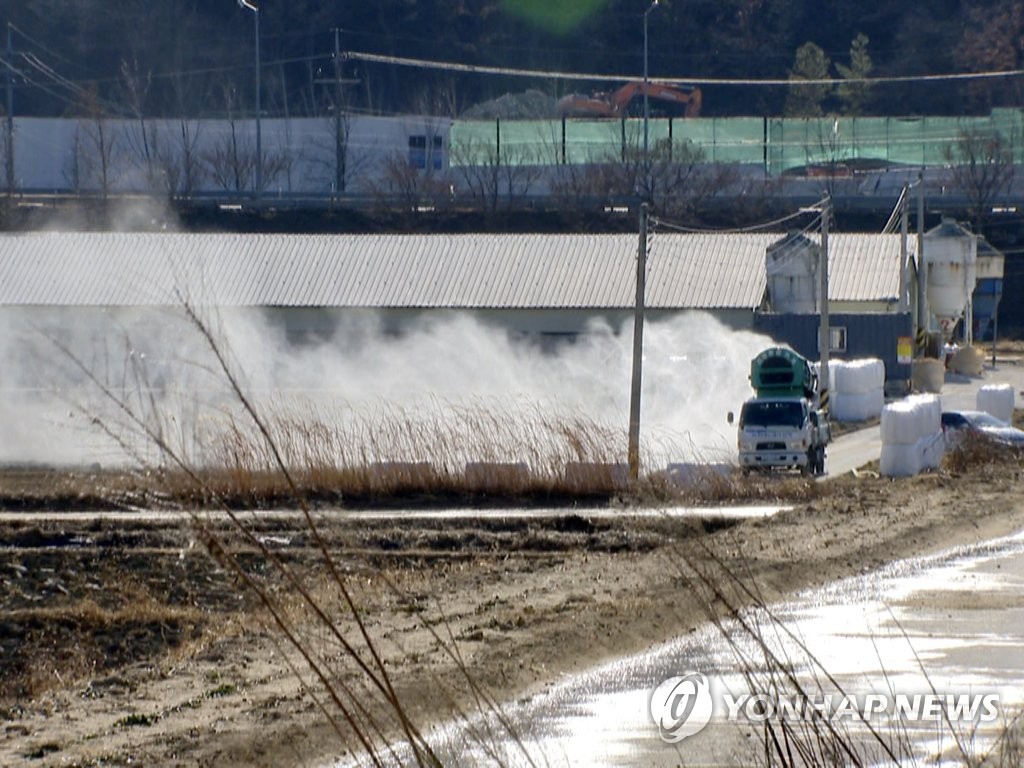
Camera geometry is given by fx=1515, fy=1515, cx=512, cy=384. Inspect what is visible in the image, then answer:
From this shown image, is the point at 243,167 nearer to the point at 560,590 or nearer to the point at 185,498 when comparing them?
the point at 560,590

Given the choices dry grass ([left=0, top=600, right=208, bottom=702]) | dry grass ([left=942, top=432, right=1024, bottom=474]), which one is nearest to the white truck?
dry grass ([left=942, top=432, right=1024, bottom=474])

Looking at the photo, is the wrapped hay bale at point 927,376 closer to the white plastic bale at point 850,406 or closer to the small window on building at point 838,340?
the small window on building at point 838,340

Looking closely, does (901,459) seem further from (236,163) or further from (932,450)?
(236,163)

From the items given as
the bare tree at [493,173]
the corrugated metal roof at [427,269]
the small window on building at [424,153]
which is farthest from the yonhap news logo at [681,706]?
the small window on building at [424,153]

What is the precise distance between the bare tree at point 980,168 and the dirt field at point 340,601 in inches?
2168

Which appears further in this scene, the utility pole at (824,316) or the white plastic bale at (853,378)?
the white plastic bale at (853,378)

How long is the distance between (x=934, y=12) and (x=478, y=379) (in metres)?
97.6

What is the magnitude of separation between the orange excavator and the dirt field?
79.1 meters

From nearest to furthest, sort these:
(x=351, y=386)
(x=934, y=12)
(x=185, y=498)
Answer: (x=185, y=498), (x=351, y=386), (x=934, y=12)

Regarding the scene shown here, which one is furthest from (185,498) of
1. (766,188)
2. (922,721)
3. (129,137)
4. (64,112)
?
(64,112)

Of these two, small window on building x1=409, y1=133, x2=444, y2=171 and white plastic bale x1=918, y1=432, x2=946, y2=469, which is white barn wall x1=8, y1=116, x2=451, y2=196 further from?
white plastic bale x1=918, y1=432, x2=946, y2=469

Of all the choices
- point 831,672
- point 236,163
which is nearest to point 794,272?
point 236,163

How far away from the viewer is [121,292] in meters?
47.5

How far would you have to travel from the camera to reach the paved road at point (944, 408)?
103 ft
